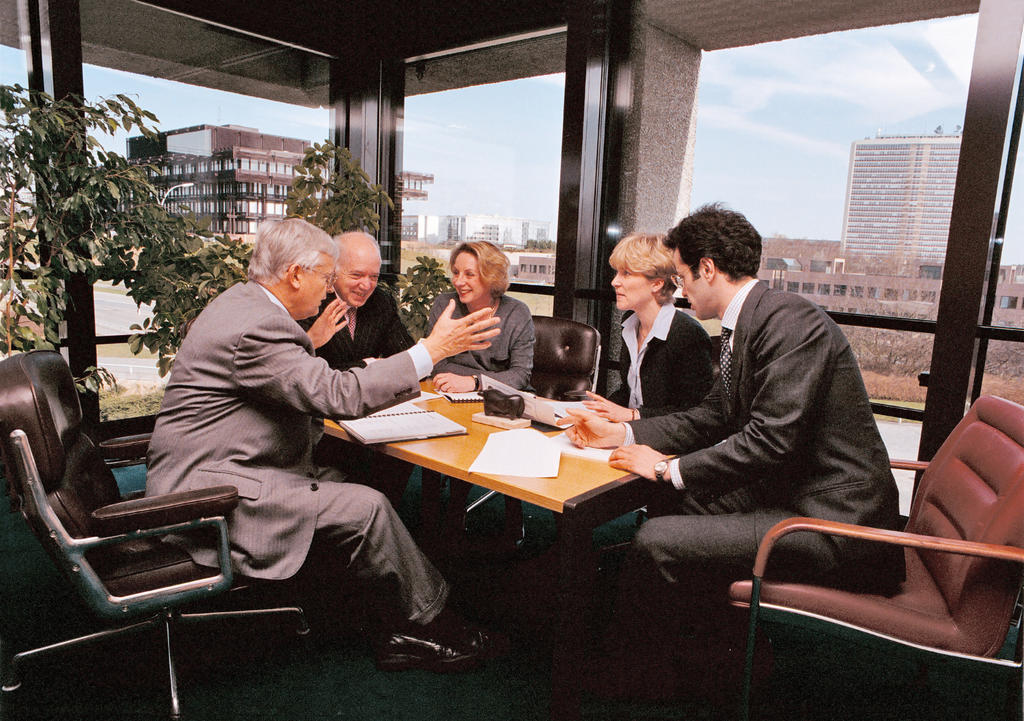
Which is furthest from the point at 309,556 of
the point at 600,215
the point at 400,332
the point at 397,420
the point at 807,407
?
the point at 600,215

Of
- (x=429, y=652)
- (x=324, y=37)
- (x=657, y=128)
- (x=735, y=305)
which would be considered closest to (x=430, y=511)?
(x=429, y=652)

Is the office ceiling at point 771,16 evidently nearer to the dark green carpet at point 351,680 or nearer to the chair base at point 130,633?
the dark green carpet at point 351,680

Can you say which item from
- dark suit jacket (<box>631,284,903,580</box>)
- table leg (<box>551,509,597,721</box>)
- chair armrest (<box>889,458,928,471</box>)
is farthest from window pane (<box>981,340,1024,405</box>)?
table leg (<box>551,509,597,721</box>)

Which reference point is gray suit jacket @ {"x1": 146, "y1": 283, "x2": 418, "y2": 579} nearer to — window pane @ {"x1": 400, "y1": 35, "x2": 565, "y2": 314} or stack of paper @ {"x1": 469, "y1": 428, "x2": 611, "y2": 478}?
stack of paper @ {"x1": 469, "y1": 428, "x2": 611, "y2": 478}

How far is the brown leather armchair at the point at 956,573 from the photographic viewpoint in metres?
1.48

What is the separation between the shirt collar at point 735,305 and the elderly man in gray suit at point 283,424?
2.57ft

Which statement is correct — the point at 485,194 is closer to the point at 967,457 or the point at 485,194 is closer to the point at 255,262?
the point at 255,262

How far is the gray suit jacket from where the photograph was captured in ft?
6.03

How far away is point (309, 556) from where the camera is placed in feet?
6.88

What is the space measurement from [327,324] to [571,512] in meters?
1.63

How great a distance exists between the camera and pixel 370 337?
3125 mm

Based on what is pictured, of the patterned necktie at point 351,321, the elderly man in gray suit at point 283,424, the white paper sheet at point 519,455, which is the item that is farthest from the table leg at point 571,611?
the patterned necktie at point 351,321

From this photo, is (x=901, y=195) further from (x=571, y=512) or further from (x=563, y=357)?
(x=571, y=512)

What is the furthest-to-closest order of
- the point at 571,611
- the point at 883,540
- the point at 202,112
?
the point at 202,112
the point at 571,611
the point at 883,540
